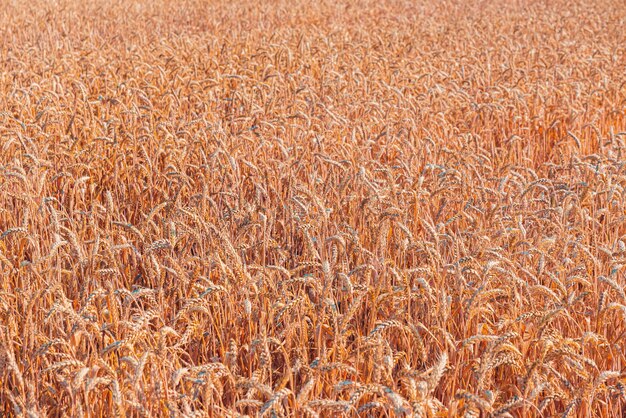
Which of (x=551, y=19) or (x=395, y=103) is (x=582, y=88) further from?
(x=551, y=19)

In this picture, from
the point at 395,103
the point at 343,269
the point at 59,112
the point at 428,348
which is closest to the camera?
the point at 428,348

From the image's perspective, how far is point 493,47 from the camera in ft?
24.8

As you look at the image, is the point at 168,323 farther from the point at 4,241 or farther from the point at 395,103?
the point at 395,103

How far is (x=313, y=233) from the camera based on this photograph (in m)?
2.67

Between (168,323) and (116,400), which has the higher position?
(116,400)

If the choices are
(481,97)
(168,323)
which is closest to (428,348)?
(168,323)

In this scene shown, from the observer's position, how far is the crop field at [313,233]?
1.83 metres

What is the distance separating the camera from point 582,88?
546cm

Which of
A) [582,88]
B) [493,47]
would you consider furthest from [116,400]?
[493,47]

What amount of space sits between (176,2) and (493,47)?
23.0 feet

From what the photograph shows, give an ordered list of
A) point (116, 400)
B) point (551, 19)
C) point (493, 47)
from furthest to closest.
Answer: point (551, 19)
point (493, 47)
point (116, 400)

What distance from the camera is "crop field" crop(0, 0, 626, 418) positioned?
1.83m

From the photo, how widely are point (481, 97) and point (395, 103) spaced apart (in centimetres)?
87

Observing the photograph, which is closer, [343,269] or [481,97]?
[343,269]
